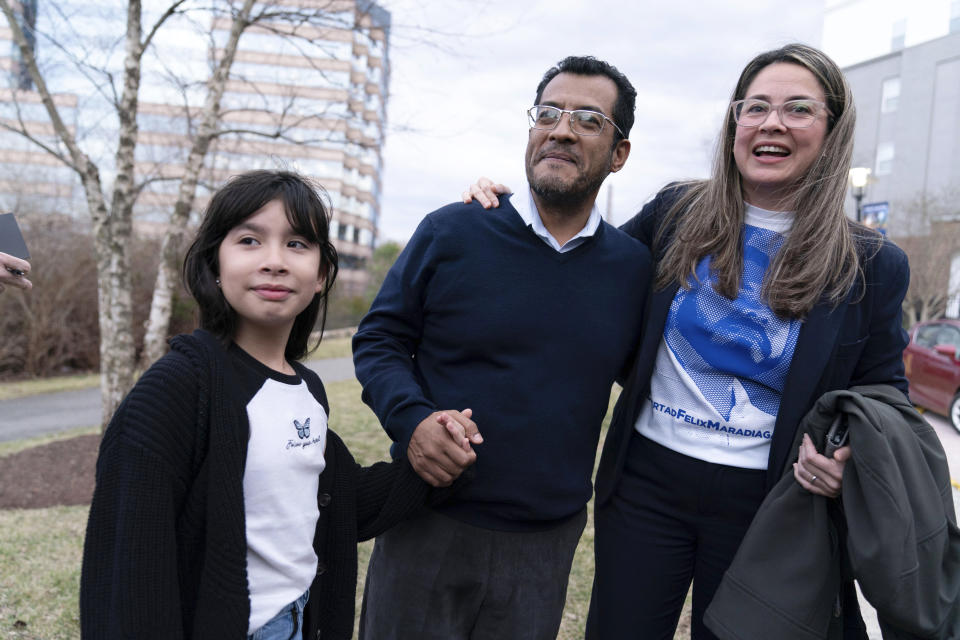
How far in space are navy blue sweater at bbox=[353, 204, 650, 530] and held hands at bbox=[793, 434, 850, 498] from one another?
2.07 ft

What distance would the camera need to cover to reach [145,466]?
4.95 feet

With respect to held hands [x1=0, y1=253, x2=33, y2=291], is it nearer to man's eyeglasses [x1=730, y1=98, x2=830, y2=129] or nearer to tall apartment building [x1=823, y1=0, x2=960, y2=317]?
man's eyeglasses [x1=730, y1=98, x2=830, y2=129]

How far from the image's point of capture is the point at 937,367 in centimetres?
1008

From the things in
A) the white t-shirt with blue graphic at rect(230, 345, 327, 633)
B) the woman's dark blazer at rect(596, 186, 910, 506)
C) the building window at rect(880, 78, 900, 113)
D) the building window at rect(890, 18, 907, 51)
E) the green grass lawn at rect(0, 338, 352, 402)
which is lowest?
the green grass lawn at rect(0, 338, 352, 402)

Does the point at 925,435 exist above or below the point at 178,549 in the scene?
above

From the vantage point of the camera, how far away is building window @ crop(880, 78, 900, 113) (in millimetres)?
35750

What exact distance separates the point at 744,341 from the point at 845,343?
316mm

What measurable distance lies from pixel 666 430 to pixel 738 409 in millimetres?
248

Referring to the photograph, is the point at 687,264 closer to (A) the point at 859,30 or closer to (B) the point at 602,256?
(B) the point at 602,256

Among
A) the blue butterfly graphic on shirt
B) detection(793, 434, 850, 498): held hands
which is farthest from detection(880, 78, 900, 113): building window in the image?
the blue butterfly graphic on shirt

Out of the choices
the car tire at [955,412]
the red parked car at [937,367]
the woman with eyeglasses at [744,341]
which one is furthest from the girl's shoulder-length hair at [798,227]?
the car tire at [955,412]

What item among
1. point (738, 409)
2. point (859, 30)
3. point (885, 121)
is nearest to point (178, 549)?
point (738, 409)

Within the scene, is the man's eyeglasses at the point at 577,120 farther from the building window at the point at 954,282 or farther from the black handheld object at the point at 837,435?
the building window at the point at 954,282

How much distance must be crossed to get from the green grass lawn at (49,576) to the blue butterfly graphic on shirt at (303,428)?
8.40 ft
